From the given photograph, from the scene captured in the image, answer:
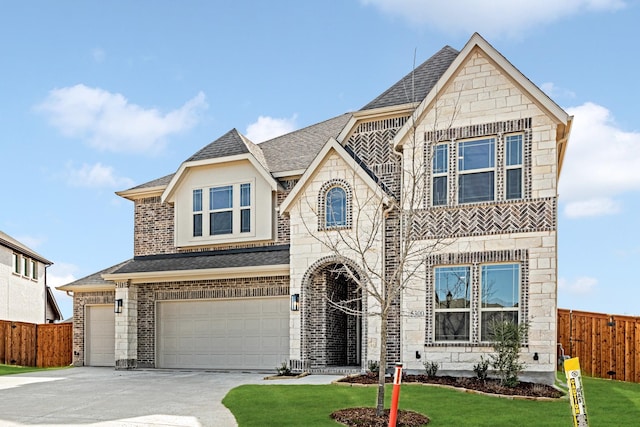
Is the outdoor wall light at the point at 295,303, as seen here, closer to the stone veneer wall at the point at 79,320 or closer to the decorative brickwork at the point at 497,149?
the decorative brickwork at the point at 497,149

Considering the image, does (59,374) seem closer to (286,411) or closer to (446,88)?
(286,411)

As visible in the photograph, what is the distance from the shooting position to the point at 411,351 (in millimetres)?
17172

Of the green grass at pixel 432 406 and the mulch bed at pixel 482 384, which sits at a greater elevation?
the green grass at pixel 432 406

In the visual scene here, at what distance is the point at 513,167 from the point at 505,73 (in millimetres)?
2426

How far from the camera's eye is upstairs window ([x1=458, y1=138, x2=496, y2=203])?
17047mm

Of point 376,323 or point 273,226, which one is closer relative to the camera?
point 376,323

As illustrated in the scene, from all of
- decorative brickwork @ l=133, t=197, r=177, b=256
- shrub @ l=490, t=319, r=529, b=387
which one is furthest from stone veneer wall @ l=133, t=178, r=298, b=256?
shrub @ l=490, t=319, r=529, b=387

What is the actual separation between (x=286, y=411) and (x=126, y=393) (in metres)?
Result: 4.93

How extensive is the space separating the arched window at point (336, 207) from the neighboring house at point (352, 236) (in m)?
0.04

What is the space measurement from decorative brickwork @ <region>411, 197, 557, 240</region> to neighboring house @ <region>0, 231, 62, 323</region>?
969 inches

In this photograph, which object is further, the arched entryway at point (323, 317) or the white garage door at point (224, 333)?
the white garage door at point (224, 333)

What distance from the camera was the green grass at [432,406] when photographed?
11383 millimetres

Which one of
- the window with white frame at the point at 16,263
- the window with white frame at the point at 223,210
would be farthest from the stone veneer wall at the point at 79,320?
the window with white frame at the point at 16,263

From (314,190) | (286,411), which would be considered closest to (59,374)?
(314,190)
